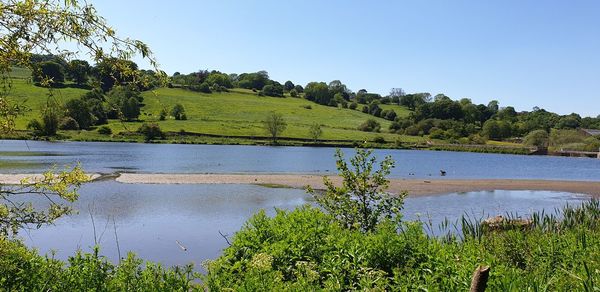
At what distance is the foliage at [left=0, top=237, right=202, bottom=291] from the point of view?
6.47 m

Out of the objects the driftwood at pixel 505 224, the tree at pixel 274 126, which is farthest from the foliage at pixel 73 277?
the tree at pixel 274 126

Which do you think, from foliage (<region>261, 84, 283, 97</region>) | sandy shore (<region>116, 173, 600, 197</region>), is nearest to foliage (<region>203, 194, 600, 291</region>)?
sandy shore (<region>116, 173, 600, 197</region>)

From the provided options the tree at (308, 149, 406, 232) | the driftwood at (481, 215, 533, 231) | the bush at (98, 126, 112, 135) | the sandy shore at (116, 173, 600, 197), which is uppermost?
the tree at (308, 149, 406, 232)

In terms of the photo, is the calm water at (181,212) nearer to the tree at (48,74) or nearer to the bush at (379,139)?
the tree at (48,74)

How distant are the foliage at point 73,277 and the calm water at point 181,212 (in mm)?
8170

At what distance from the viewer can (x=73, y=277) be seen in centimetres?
670

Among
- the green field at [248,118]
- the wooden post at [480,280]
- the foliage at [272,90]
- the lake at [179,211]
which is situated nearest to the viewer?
the wooden post at [480,280]

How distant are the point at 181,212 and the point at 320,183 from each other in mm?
20022

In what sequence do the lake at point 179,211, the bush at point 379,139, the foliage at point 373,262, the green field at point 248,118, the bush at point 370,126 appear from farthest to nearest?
the bush at point 370,126
the bush at point 379,139
the green field at point 248,118
the lake at point 179,211
the foliage at point 373,262

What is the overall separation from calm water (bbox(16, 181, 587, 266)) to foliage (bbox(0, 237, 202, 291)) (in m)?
8.17

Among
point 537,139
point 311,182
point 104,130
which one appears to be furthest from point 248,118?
point 311,182

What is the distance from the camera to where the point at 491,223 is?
1948 cm

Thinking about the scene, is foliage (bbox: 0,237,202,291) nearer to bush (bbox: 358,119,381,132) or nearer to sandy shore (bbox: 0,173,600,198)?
→ sandy shore (bbox: 0,173,600,198)

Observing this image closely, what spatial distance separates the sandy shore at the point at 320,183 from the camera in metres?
44.5
